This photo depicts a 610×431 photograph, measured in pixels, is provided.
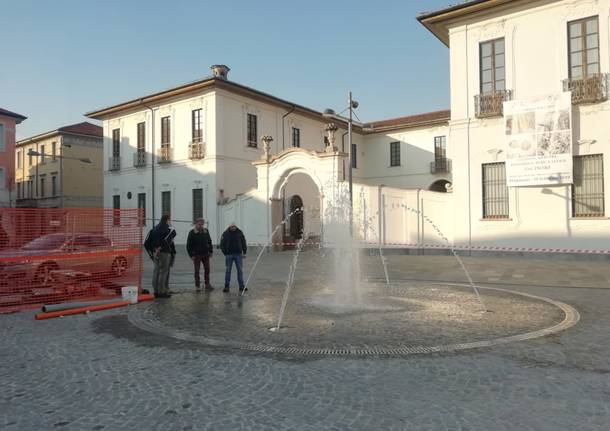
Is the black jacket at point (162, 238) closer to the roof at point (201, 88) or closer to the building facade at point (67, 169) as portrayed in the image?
the roof at point (201, 88)

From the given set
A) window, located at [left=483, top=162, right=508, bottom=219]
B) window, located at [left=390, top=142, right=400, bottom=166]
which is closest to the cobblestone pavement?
window, located at [left=483, top=162, right=508, bottom=219]

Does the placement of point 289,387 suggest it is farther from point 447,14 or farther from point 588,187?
point 447,14

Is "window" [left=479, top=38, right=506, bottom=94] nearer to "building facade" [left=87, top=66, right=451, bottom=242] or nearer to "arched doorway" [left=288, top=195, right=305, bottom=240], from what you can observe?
"building facade" [left=87, top=66, right=451, bottom=242]

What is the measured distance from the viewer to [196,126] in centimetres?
2731

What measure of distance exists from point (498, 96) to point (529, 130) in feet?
6.72

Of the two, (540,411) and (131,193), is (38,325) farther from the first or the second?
(131,193)

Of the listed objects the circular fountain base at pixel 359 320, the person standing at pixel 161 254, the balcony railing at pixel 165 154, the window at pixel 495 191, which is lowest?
the circular fountain base at pixel 359 320

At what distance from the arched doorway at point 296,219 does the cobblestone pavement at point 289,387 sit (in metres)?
20.4

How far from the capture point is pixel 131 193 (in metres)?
30.9

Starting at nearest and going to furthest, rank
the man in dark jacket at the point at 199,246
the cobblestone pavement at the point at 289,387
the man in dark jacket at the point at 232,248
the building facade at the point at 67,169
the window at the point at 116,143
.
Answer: the cobblestone pavement at the point at 289,387, the man in dark jacket at the point at 232,248, the man in dark jacket at the point at 199,246, the window at the point at 116,143, the building facade at the point at 67,169

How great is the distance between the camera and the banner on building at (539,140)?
17031 millimetres

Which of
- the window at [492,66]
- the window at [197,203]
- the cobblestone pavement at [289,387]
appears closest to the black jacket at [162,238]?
the cobblestone pavement at [289,387]

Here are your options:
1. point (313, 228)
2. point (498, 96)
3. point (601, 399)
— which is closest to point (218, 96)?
point (313, 228)

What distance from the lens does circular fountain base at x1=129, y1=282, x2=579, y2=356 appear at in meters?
6.32
